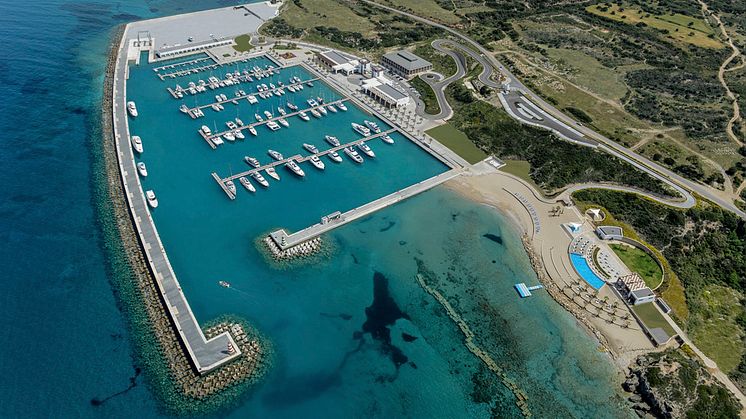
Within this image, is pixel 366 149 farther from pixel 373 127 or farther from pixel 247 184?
pixel 247 184

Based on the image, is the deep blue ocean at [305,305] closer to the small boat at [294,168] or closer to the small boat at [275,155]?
the small boat at [294,168]

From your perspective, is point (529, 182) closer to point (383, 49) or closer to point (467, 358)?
point (467, 358)

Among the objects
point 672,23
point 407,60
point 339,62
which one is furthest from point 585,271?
point 672,23

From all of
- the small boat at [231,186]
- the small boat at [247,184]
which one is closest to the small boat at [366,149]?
the small boat at [247,184]

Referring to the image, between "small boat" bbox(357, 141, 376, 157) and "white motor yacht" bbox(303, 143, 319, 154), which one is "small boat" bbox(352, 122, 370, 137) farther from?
"white motor yacht" bbox(303, 143, 319, 154)

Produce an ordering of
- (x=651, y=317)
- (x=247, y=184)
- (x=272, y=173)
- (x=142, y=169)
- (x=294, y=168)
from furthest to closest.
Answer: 1. (x=294, y=168)
2. (x=272, y=173)
3. (x=142, y=169)
4. (x=247, y=184)
5. (x=651, y=317)

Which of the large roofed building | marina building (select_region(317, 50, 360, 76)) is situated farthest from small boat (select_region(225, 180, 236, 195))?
the large roofed building
